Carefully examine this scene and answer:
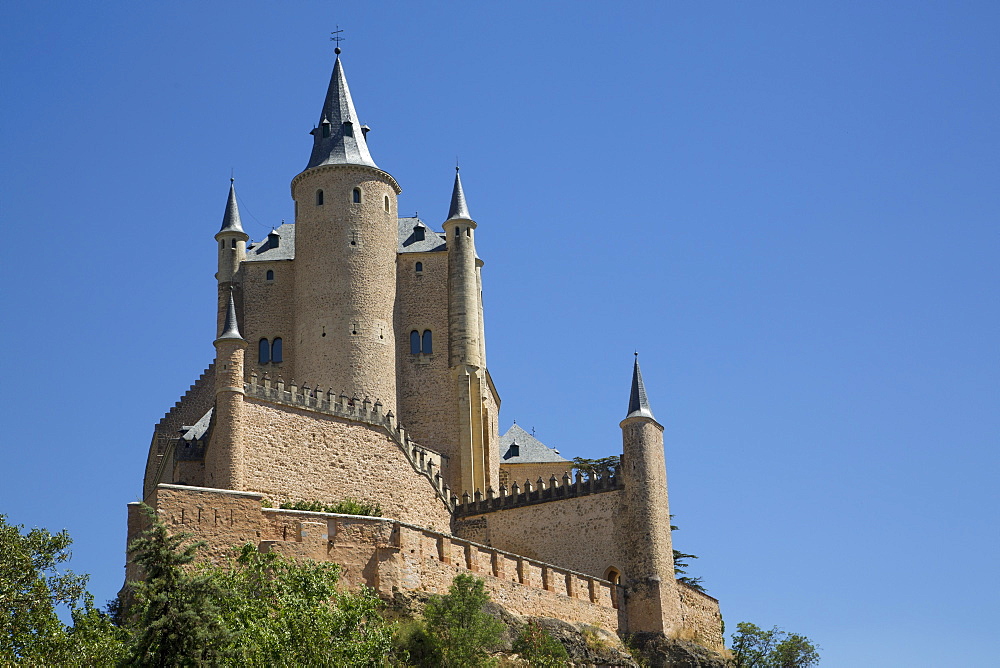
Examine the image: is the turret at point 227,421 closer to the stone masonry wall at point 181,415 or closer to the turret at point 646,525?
the stone masonry wall at point 181,415

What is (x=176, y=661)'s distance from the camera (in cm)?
3647

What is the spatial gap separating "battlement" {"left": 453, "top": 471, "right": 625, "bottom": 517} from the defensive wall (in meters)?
5.96

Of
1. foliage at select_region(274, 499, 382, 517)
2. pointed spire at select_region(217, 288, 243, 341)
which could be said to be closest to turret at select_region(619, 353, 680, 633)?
foliage at select_region(274, 499, 382, 517)

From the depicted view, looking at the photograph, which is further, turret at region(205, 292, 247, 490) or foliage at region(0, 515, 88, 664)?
turret at region(205, 292, 247, 490)

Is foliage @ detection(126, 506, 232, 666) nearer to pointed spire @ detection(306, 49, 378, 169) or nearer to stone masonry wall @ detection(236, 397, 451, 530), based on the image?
stone masonry wall @ detection(236, 397, 451, 530)

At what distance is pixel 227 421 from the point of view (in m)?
53.6

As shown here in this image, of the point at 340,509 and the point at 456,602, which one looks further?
the point at 340,509

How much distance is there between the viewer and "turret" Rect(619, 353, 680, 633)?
56750 millimetres

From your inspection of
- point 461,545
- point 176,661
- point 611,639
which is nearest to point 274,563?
point 176,661

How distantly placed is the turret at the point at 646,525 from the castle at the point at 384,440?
6 cm

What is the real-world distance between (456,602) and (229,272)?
79.4 feet

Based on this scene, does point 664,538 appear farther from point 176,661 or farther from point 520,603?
point 176,661

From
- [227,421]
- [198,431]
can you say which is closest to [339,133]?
[198,431]

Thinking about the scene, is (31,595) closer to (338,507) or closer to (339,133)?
(338,507)
